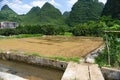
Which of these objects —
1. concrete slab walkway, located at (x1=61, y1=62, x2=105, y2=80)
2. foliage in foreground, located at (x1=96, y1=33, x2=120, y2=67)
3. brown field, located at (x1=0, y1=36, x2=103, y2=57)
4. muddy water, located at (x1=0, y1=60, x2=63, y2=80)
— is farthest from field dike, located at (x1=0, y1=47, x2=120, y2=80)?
brown field, located at (x1=0, y1=36, x2=103, y2=57)

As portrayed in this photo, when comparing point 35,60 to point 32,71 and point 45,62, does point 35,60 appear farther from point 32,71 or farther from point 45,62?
point 32,71

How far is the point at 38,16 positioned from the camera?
287 ft

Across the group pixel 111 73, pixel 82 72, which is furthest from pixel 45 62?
pixel 111 73

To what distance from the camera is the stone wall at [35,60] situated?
942 centimetres

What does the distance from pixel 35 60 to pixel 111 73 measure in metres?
4.18

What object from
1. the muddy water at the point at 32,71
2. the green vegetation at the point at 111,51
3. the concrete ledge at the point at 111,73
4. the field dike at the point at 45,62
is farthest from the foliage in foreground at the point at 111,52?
the muddy water at the point at 32,71

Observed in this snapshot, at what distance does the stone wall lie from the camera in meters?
9.42

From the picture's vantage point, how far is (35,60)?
35.2ft

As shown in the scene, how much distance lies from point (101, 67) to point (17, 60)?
17.4 feet

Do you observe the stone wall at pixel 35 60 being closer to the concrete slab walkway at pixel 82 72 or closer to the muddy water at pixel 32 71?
the muddy water at pixel 32 71

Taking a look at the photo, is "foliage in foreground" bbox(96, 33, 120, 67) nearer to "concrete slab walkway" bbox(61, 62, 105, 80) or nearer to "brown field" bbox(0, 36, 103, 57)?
"concrete slab walkway" bbox(61, 62, 105, 80)

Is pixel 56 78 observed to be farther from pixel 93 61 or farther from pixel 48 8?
pixel 48 8

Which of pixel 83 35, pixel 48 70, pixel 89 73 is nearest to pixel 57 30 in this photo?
pixel 83 35

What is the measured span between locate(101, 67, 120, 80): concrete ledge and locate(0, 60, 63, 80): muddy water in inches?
72.0
